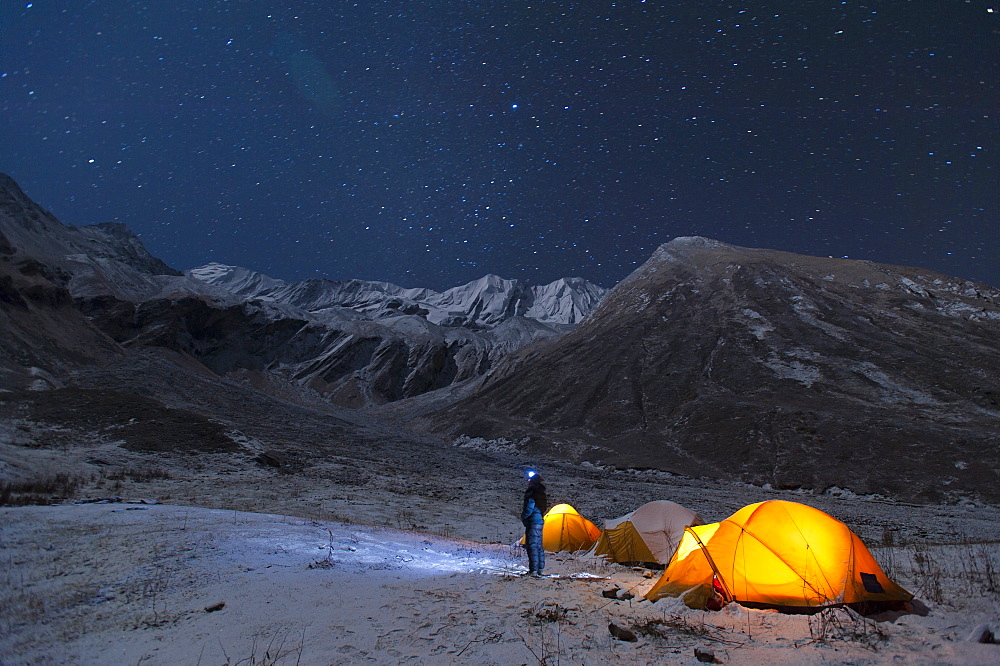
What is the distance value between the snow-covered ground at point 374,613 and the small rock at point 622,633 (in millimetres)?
124

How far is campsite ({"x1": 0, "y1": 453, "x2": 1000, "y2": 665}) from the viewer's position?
5.22 metres

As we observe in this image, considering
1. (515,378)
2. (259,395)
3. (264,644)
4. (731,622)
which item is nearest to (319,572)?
(264,644)

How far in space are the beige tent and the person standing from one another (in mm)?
4842

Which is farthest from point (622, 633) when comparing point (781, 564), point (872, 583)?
point (872, 583)

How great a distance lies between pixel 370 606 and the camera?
253 inches

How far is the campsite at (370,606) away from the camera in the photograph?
5.22 metres

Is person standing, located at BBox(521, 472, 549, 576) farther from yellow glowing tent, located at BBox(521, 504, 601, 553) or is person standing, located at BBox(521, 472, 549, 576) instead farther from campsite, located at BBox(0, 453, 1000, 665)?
yellow glowing tent, located at BBox(521, 504, 601, 553)

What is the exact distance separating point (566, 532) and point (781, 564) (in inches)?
337

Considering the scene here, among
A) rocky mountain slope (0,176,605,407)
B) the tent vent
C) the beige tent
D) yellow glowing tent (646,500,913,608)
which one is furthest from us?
rocky mountain slope (0,176,605,407)

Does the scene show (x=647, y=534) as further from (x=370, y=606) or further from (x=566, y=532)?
(x=370, y=606)

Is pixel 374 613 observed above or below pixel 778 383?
below

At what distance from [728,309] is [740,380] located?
21.0 meters

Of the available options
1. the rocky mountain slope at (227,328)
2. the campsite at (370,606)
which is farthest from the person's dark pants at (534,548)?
the rocky mountain slope at (227,328)

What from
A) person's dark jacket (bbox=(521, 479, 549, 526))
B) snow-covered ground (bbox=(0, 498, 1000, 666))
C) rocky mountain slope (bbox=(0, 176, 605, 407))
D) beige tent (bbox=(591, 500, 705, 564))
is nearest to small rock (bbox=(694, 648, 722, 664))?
snow-covered ground (bbox=(0, 498, 1000, 666))
